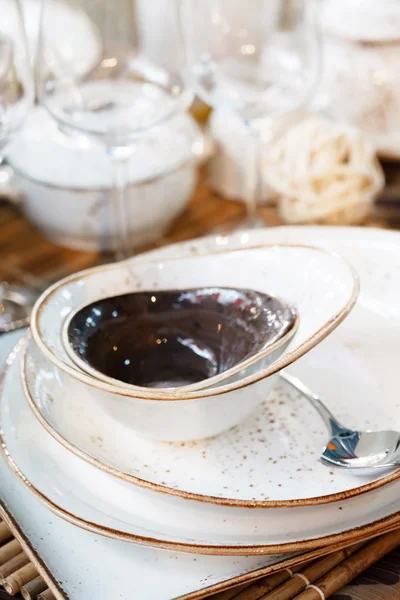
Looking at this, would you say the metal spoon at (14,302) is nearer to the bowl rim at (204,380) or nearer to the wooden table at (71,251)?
the wooden table at (71,251)

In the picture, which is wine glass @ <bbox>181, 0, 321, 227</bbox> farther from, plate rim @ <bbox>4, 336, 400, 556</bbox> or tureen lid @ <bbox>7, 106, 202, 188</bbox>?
plate rim @ <bbox>4, 336, 400, 556</bbox>

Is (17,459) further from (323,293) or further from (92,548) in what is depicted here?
(323,293)

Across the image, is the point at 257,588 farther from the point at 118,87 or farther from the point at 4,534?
the point at 118,87

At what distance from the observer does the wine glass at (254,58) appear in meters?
0.61

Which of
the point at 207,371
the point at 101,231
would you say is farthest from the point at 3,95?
the point at 207,371

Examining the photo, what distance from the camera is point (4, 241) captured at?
0.66m

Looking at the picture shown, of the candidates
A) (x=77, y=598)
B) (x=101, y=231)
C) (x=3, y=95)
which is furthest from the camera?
(x=101, y=231)

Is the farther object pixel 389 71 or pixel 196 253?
pixel 389 71

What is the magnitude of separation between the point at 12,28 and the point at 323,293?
0.47 metres

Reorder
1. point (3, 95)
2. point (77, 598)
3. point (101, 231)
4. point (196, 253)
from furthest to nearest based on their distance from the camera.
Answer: point (101, 231) < point (3, 95) < point (196, 253) < point (77, 598)

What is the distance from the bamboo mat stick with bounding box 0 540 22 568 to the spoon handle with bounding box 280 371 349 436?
0.50 ft

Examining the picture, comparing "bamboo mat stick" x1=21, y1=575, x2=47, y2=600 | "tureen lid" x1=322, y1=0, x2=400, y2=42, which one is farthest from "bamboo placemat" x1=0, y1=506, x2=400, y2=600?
"tureen lid" x1=322, y1=0, x2=400, y2=42

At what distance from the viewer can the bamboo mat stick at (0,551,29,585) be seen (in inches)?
12.9

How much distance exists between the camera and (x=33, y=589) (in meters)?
0.32
